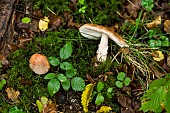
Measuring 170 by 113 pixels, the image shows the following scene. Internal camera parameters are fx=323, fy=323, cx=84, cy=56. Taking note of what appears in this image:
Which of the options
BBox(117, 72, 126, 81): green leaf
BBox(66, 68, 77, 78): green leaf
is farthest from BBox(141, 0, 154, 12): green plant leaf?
BBox(66, 68, 77, 78): green leaf

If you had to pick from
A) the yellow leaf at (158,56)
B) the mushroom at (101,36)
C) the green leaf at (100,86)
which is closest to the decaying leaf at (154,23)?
the yellow leaf at (158,56)

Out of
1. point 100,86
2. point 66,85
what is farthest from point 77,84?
point 100,86

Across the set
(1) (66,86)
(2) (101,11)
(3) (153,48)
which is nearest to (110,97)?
(1) (66,86)

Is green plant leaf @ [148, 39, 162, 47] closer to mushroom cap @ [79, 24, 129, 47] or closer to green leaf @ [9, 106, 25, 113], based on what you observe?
mushroom cap @ [79, 24, 129, 47]

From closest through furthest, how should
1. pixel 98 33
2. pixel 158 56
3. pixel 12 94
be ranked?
pixel 12 94 → pixel 98 33 → pixel 158 56

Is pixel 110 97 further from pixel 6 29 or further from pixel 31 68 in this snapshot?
pixel 6 29

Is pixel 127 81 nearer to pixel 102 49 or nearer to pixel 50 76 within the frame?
pixel 102 49
